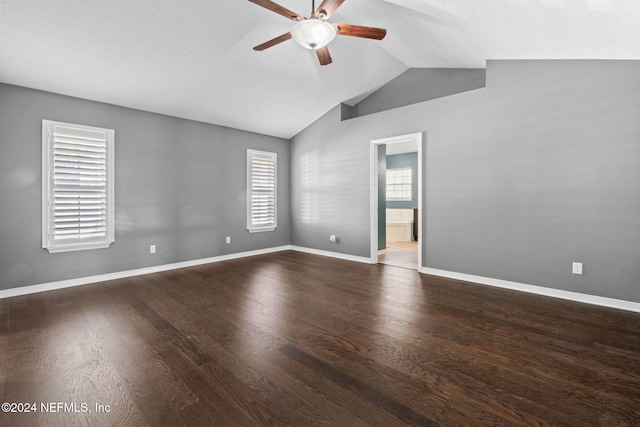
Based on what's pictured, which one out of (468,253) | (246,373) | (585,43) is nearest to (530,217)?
(468,253)

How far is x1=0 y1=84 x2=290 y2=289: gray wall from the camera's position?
10.9 feet

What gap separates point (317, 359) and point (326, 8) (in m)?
2.80

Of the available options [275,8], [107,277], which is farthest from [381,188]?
[107,277]

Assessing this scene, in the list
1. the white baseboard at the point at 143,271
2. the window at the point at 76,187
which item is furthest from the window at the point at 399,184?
the window at the point at 76,187

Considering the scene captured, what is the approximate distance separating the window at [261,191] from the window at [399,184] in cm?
439

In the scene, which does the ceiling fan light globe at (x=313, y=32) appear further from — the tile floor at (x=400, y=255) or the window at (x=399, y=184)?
the window at (x=399, y=184)

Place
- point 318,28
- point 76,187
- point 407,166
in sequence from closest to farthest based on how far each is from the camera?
1. point 318,28
2. point 76,187
3. point 407,166

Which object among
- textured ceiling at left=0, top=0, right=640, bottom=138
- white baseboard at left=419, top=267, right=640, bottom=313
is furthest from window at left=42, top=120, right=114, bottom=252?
white baseboard at left=419, top=267, right=640, bottom=313

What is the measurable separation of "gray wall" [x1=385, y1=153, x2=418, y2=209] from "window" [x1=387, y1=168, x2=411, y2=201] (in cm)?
11

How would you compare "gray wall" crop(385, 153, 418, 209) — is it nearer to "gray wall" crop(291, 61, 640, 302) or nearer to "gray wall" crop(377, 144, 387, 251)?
"gray wall" crop(377, 144, 387, 251)

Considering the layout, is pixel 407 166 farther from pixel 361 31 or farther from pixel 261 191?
pixel 361 31

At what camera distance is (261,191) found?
596 cm

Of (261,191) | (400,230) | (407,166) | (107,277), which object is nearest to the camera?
(107,277)

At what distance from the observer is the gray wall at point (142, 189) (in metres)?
3.33
